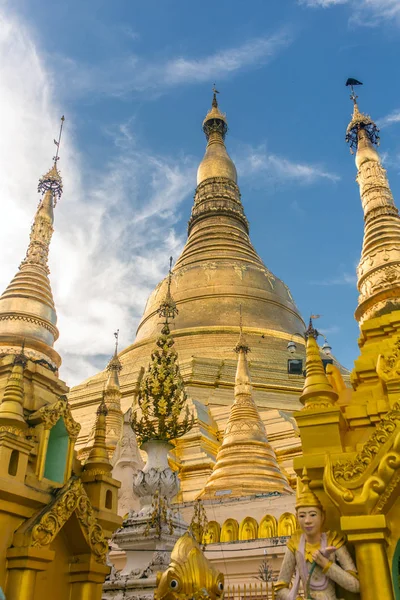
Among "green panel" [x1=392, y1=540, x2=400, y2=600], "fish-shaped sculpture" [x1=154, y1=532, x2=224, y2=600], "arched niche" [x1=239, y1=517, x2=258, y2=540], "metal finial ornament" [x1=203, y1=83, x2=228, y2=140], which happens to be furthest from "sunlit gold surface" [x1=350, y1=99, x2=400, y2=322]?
"metal finial ornament" [x1=203, y1=83, x2=228, y2=140]

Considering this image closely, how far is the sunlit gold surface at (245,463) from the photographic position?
12344 mm

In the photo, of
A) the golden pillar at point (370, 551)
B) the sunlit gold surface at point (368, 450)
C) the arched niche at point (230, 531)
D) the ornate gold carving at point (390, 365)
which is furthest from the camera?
the arched niche at point (230, 531)

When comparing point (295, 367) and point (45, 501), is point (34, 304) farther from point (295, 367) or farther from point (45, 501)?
point (295, 367)

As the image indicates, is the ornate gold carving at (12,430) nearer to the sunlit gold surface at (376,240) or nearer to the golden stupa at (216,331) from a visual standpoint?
the sunlit gold surface at (376,240)

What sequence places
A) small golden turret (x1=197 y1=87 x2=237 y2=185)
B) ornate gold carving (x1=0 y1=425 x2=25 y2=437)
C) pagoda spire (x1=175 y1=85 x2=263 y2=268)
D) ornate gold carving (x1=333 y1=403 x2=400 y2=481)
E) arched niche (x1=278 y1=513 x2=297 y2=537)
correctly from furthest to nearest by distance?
small golden turret (x1=197 y1=87 x2=237 y2=185) < pagoda spire (x1=175 y1=85 x2=263 y2=268) < arched niche (x1=278 y1=513 x2=297 y2=537) < ornate gold carving (x1=0 y1=425 x2=25 y2=437) < ornate gold carving (x1=333 y1=403 x2=400 y2=481)

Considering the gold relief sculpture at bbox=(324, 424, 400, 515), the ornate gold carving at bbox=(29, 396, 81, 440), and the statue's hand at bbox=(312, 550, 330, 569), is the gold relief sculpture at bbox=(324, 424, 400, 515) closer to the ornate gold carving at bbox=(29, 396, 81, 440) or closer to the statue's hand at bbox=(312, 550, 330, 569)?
the statue's hand at bbox=(312, 550, 330, 569)

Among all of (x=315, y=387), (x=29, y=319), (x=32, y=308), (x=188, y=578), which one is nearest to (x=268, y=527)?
(x=29, y=319)

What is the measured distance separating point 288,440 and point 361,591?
518 inches

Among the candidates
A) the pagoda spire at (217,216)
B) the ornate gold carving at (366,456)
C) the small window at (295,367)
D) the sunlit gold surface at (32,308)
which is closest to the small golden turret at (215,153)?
the pagoda spire at (217,216)

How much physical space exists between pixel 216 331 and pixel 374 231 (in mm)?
14402

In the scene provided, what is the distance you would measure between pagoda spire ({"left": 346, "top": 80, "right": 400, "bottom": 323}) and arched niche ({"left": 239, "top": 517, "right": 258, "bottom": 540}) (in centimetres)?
524

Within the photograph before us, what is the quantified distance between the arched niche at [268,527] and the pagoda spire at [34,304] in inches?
204

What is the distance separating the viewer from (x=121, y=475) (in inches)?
469

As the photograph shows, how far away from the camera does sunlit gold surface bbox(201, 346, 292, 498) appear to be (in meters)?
12.3
